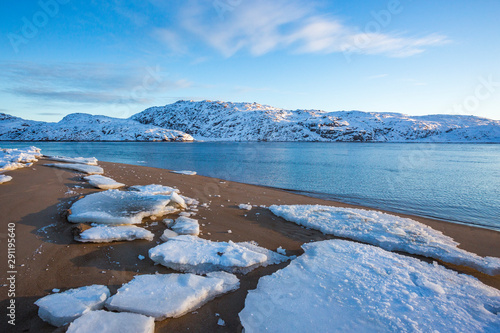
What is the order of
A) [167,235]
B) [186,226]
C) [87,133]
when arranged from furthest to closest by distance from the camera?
1. [87,133]
2. [186,226]
3. [167,235]

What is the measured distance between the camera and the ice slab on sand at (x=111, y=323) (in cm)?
307

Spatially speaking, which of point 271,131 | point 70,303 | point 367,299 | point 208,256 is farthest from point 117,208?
point 271,131

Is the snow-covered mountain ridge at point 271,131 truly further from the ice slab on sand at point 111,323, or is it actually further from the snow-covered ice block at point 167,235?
the ice slab on sand at point 111,323

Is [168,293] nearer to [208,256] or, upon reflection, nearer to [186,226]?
[208,256]

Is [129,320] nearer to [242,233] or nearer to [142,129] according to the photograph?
[242,233]

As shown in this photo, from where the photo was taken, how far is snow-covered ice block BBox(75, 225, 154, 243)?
5.58 meters

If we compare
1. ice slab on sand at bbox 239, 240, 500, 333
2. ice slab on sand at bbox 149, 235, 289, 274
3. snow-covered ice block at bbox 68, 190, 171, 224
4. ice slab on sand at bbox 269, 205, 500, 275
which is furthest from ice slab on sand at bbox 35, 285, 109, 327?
ice slab on sand at bbox 269, 205, 500, 275

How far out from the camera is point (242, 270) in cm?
495

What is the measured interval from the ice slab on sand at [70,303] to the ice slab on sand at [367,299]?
230 centimetres

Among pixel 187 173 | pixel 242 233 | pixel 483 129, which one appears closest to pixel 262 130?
pixel 483 129

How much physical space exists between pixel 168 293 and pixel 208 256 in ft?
4.40

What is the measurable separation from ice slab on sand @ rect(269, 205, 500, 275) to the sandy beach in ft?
0.91

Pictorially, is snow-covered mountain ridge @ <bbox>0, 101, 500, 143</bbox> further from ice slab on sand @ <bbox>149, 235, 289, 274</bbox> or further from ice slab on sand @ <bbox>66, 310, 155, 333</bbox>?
ice slab on sand @ <bbox>66, 310, 155, 333</bbox>

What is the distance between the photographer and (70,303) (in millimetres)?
3533
